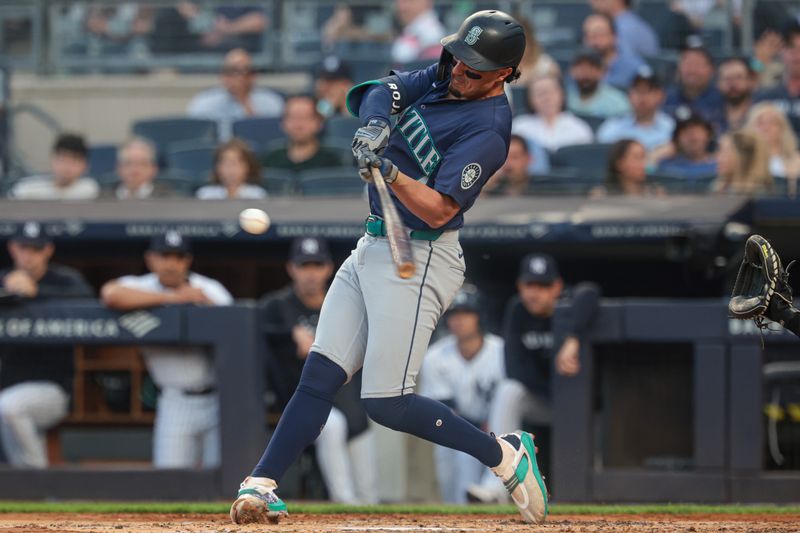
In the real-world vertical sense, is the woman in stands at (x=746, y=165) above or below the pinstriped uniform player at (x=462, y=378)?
above

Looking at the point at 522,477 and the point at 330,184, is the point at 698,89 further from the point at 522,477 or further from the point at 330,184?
the point at 522,477

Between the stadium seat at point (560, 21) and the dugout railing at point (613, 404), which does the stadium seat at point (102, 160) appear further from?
the stadium seat at point (560, 21)

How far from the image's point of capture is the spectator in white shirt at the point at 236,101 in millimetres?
9414

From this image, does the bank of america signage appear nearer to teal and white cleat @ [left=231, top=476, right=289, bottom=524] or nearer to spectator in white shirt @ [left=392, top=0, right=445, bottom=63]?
teal and white cleat @ [left=231, top=476, right=289, bottom=524]

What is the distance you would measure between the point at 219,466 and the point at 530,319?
178 centimetres

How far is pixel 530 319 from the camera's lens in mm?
7148

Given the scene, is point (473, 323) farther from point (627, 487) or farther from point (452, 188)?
point (452, 188)

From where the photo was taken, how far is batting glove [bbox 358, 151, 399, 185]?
12.6 ft

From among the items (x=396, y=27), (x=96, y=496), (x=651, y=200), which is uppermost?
(x=396, y=27)

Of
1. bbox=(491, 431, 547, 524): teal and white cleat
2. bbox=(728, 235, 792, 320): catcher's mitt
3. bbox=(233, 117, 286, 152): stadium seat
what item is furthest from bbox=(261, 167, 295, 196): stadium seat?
bbox=(728, 235, 792, 320): catcher's mitt

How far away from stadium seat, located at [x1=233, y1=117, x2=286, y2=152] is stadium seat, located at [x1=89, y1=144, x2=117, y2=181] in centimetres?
86

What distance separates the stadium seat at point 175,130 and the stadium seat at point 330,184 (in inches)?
56.3

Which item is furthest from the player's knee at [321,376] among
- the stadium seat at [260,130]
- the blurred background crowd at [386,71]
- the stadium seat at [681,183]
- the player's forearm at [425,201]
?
the stadium seat at [260,130]

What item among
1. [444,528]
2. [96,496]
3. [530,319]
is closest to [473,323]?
[530,319]
